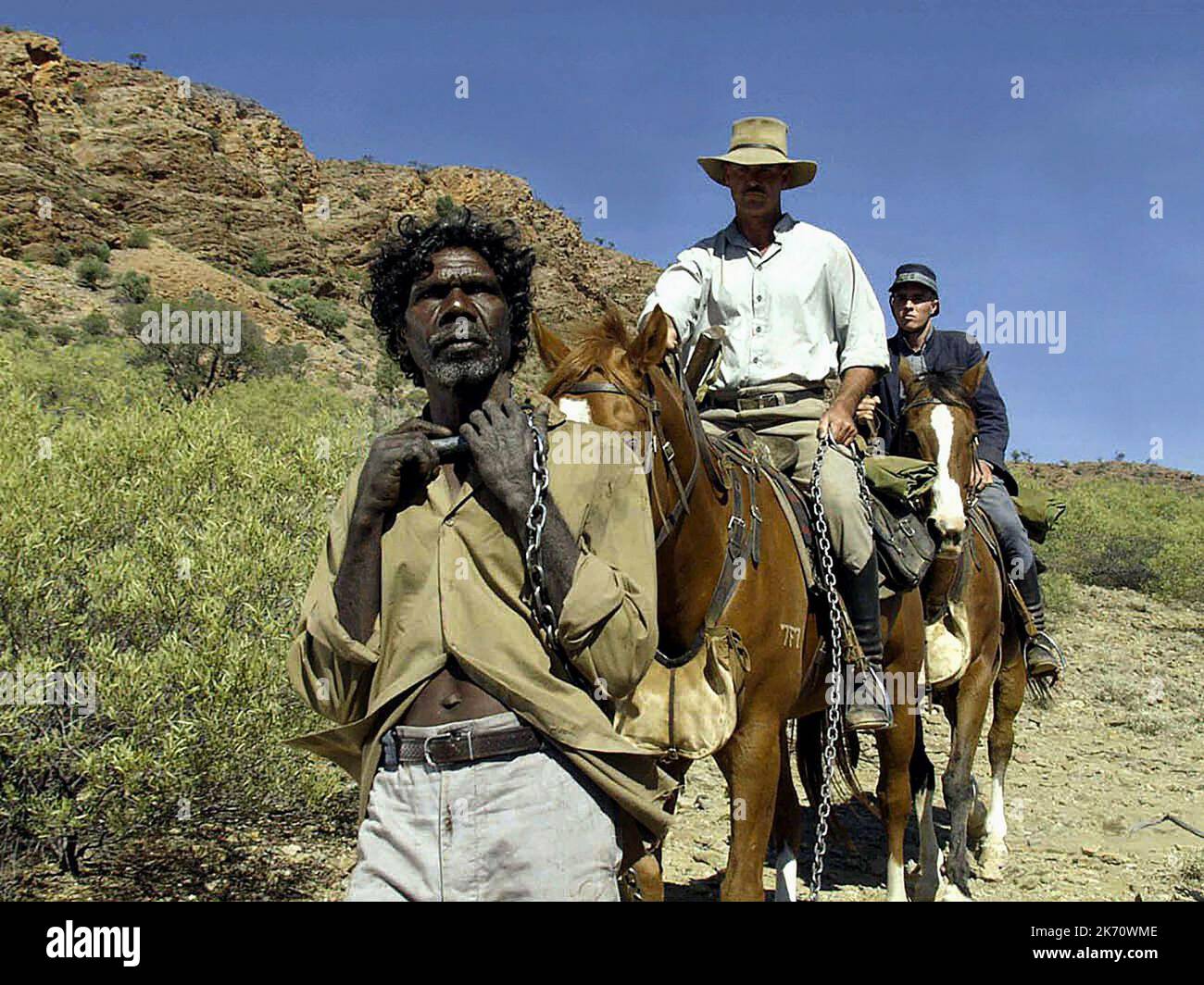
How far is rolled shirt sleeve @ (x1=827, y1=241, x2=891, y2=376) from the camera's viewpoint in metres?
5.03

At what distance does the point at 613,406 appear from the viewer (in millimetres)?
3373

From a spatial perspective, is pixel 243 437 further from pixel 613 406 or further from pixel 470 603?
pixel 470 603

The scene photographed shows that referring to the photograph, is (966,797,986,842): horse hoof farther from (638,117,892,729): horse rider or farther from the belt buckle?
the belt buckle

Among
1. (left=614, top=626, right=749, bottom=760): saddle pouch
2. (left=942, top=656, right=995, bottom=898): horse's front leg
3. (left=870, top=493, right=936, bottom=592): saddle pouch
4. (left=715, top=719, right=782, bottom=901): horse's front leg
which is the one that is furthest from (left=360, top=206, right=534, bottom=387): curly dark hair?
(left=942, top=656, right=995, bottom=898): horse's front leg

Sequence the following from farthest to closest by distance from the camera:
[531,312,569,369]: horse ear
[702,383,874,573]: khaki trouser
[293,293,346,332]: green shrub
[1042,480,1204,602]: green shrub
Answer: [293,293,346,332]: green shrub
[1042,480,1204,602]: green shrub
[702,383,874,573]: khaki trouser
[531,312,569,369]: horse ear

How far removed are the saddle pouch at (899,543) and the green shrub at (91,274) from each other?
132ft

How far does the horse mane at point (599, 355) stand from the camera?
3479mm

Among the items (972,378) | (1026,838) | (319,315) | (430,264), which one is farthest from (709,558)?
(319,315)

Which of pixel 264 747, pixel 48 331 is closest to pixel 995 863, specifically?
pixel 264 747

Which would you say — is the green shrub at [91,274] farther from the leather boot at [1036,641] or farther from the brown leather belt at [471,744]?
the brown leather belt at [471,744]

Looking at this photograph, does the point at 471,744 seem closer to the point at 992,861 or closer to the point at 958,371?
the point at 958,371

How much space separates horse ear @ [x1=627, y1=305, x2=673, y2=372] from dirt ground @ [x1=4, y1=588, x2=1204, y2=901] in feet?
12.9

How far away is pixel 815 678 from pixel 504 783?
10.3 ft

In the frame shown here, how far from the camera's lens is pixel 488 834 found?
2.13m
